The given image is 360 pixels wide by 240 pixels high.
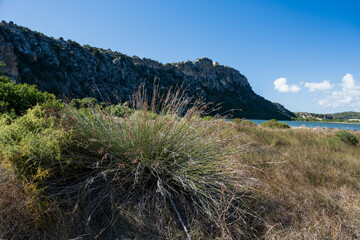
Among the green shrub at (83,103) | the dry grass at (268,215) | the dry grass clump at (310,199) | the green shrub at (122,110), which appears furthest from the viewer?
the green shrub at (83,103)

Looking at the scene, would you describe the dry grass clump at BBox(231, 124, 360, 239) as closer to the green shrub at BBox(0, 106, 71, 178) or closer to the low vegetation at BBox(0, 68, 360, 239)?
the low vegetation at BBox(0, 68, 360, 239)

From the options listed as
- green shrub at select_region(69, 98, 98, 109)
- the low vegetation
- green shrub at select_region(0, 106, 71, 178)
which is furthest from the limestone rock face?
the low vegetation

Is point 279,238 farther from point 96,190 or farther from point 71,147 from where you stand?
point 71,147

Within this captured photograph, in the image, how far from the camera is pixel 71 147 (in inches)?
88.4

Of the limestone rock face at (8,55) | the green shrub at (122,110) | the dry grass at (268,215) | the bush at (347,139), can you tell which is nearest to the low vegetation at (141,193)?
the dry grass at (268,215)

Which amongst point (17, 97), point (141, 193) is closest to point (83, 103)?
point (17, 97)

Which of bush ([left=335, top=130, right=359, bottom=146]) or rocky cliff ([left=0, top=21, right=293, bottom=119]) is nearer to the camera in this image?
bush ([left=335, top=130, right=359, bottom=146])

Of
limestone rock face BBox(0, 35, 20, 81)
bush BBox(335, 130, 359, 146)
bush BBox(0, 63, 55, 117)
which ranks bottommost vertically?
bush BBox(335, 130, 359, 146)

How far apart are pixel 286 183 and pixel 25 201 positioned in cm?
303

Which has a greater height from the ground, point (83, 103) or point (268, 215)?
point (83, 103)

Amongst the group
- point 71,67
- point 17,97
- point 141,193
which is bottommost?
point 141,193

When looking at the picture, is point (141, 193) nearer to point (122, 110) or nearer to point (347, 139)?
point (122, 110)

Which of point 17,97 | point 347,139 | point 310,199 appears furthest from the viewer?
point 347,139

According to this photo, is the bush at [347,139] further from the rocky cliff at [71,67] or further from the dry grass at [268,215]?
the rocky cliff at [71,67]
